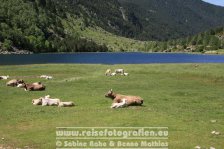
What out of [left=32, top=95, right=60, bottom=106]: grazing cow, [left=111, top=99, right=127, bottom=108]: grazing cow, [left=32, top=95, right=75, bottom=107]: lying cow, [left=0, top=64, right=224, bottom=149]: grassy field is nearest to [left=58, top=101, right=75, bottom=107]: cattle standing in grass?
[left=32, top=95, right=75, bottom=107]: lying cow

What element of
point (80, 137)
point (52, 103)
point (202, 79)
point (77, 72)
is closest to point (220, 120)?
point (80, 137)

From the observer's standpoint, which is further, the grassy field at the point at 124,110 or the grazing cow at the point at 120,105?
the grazing cow at the point at 120,105

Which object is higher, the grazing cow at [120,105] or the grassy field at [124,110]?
the grazing cow at [120,105]

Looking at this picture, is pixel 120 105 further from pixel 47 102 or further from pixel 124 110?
pixel 47 102

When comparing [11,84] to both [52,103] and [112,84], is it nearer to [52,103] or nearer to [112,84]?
[112,84]

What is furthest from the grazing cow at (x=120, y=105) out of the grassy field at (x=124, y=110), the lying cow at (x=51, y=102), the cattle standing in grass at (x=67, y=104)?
the lying cow at (x=51, y=102)

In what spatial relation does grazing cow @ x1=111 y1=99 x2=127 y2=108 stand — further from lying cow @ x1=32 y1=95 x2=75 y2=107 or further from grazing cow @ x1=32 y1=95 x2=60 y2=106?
grazing cow @ x1=32 y1=95 x2=60 y2=106

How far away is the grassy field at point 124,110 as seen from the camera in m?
27.3

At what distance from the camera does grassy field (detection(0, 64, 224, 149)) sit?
1075 inches

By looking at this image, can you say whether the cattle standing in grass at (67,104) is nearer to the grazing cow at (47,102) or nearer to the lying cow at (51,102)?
the lying cow at (51,102)

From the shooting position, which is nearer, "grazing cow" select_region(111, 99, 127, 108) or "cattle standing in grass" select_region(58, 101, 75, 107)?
"grazing cow" select_region(111, 99, 127, 108)

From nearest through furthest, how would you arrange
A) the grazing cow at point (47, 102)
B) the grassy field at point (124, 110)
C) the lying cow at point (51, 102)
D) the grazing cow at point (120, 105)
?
1. the grassy field at point (124, 110)
2. the grazing cow at point (120, 105)
3. the lying cow at point (51, 102)
4. the grazing cow at point (47, 102)

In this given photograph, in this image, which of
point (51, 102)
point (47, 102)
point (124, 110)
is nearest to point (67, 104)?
point (51, 102)

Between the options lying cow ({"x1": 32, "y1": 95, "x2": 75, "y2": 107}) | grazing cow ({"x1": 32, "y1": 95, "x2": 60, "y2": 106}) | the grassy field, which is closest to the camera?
the grassy field
